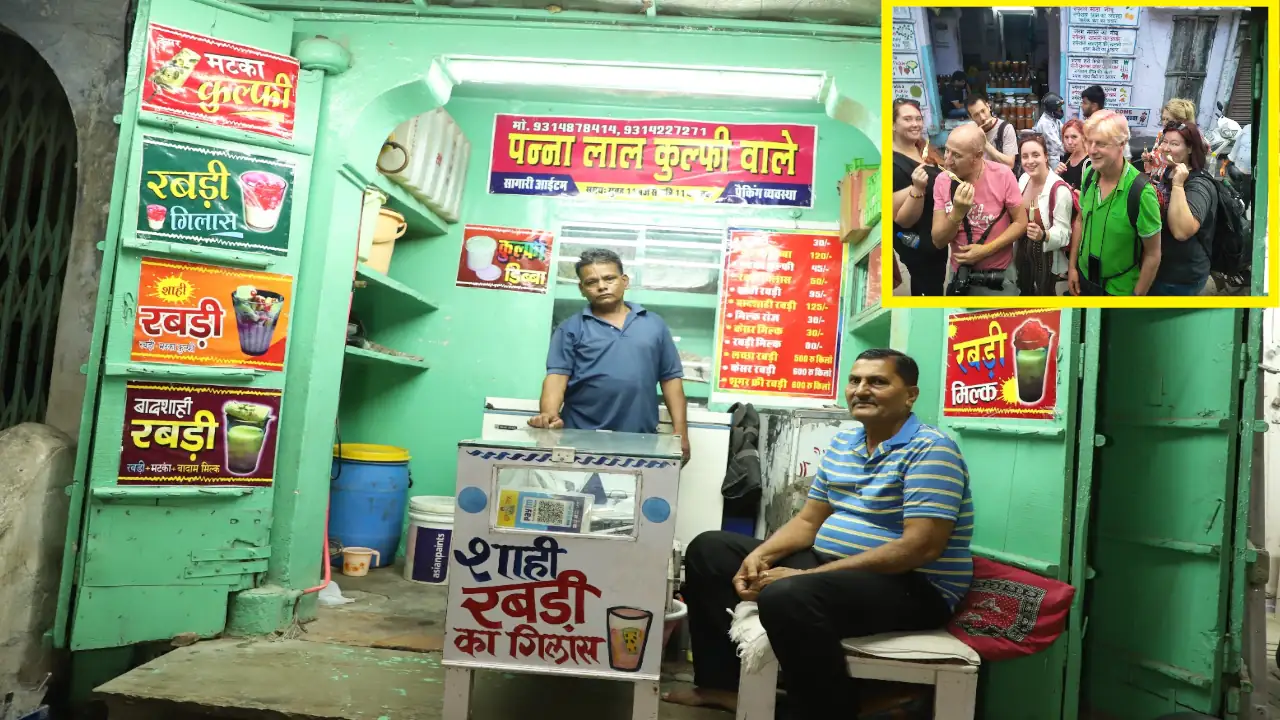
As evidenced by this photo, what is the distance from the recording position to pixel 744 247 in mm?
5098

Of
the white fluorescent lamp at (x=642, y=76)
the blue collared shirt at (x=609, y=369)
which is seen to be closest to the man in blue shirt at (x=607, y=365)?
the blue collared shirt at (x=609, y=369)

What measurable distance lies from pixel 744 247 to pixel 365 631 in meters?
2.89

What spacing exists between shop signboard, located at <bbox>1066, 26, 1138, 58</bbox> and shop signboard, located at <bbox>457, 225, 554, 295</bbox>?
341 centimetres

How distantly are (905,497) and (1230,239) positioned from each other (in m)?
1.01

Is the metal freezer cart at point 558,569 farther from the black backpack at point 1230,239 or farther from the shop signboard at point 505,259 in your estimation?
the shop signboard at point 505,259

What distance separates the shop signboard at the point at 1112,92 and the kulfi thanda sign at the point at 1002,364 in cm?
85

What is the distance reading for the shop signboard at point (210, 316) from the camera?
317 centimetres

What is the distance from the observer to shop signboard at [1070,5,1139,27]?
213 centimetres

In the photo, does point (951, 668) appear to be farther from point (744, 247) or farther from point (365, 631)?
point (744, 247)

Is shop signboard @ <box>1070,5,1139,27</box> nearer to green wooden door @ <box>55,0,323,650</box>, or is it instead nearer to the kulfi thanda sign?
the kulfi thanda sign

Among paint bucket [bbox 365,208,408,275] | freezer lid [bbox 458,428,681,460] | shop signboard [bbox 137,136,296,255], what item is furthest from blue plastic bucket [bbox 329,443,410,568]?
freezer lid [bbox 458,428,681,460]

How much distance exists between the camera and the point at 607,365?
12.5 ft

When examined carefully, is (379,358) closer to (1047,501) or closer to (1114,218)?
(1047,501)

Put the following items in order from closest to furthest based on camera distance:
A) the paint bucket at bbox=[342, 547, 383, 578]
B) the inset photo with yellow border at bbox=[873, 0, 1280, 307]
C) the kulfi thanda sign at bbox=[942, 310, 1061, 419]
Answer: the inset photo with yellow border at bbox=[873, 0, 1280, 307] < the kulfi thanda sign at bbox=[942, 310, 1061, 419] < the paint bucket at bbox=[342, 547, 383, 578]
